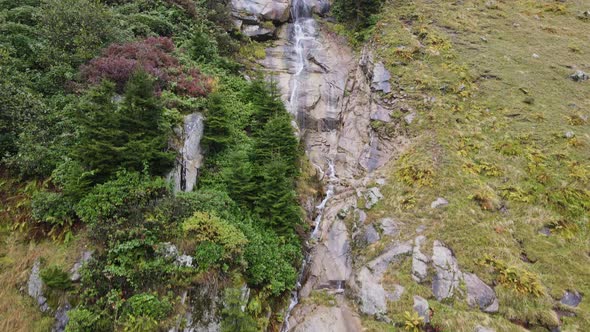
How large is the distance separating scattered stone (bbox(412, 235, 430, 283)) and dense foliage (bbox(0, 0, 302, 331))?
443cm

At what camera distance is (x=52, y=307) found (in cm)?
734

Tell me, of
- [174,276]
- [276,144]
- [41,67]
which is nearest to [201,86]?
A: [276,144]

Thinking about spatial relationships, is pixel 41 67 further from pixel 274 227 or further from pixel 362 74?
pixel 362 74

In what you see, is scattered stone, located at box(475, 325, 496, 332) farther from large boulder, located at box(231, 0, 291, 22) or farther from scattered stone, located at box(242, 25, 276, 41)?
large boulder, located at box(231, 0, 291, 22)

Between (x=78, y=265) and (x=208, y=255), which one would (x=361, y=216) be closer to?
(x=208, y=255)

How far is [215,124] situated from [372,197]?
7.81m

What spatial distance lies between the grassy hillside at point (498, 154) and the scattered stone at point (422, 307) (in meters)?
0.28

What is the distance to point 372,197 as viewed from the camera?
1334 centimetres

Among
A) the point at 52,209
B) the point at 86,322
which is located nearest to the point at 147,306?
the point at 86,322

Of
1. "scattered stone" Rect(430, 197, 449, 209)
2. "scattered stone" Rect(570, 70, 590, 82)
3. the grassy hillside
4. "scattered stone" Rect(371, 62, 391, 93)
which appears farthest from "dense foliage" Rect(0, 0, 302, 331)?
"scattered stone" Rect(570, 70, 590, 82)

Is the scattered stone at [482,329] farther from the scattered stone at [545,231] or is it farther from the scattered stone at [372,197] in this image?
the scattered stone at [372,197]

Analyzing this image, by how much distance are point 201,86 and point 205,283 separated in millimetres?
9094

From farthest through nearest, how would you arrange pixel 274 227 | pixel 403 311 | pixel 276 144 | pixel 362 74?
pixel 362 74 → pixel 276 144 → pixel 274 227 → pixel 403 311

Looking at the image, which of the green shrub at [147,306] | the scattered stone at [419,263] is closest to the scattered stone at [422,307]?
the scattered stone at [419,263]
